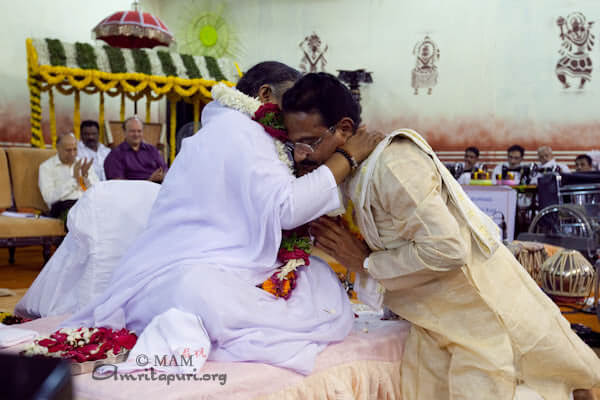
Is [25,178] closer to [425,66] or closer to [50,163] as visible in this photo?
[50,163]

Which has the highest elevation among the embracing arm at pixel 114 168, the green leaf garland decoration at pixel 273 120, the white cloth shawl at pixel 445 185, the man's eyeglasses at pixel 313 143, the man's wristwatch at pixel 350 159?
the green leaf garland decoration at pixel 273 120

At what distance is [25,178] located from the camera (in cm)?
609

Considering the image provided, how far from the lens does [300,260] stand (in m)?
2.07

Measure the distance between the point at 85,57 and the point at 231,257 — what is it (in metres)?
6.74

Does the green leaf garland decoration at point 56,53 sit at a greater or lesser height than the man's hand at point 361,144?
greater

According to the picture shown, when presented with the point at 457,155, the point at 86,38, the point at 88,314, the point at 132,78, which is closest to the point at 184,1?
the point at 86,38

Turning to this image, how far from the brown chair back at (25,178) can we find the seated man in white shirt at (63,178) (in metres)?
0.14

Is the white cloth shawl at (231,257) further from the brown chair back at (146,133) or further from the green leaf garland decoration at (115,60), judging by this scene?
the brown chair back at (146,133)

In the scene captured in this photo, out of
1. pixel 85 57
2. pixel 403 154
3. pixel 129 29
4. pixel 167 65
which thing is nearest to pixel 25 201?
pixel 85 57

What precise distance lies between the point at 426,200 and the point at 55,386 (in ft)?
5.02

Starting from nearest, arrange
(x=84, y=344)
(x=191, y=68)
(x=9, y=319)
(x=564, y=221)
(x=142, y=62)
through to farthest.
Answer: (x=84, y=344) < (x=9, y=319) < (x=564, y=221) < (x=142, y=62) < (x=191, y=68)

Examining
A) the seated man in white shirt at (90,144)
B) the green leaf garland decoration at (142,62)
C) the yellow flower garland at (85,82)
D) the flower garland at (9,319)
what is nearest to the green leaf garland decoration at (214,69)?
the yellow flower garland at (85,82)

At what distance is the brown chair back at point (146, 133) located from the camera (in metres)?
8.94

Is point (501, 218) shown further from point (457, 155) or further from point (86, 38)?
point (86, 38)
